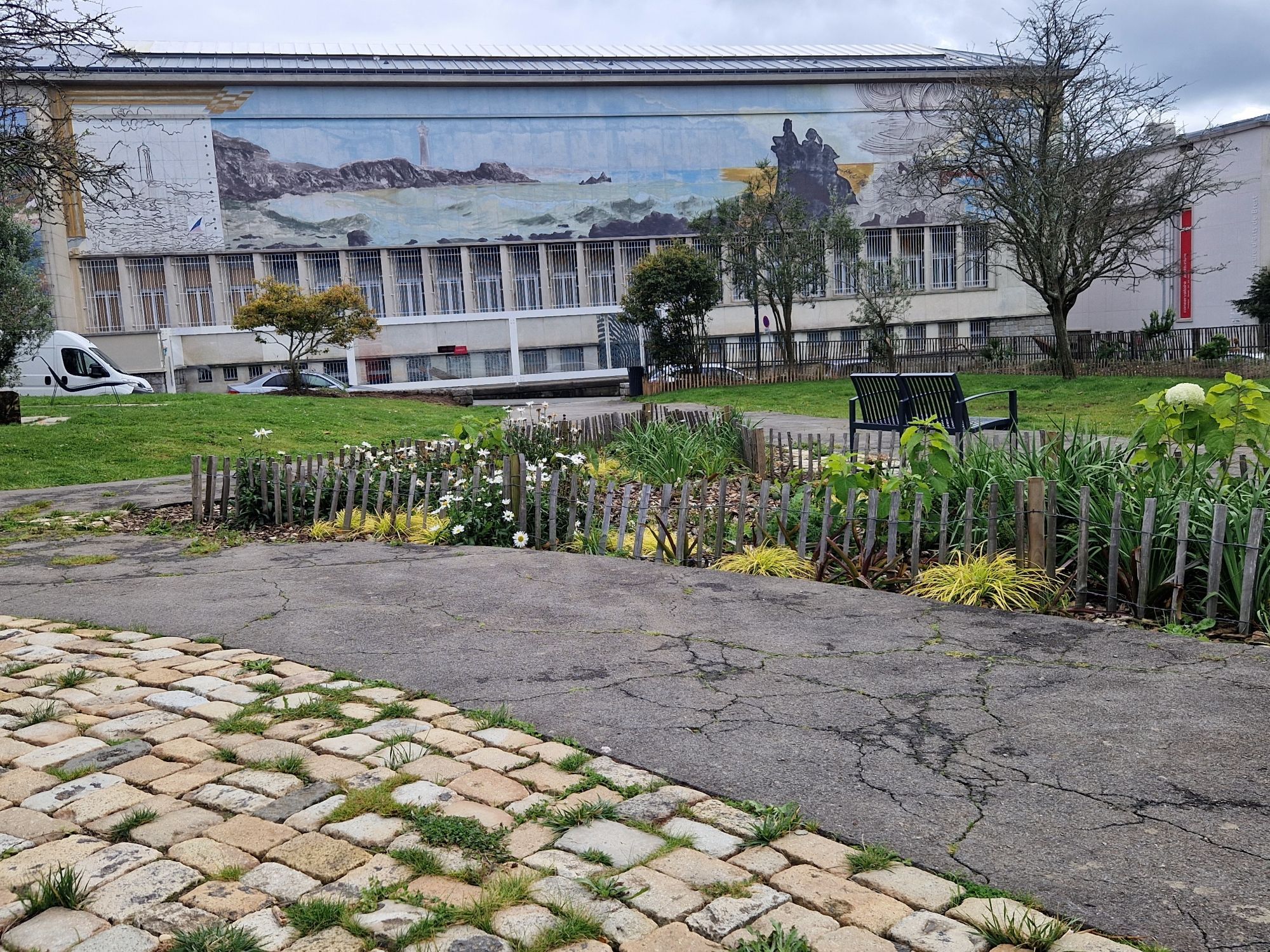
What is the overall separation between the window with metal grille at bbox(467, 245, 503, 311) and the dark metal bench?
41824 mm

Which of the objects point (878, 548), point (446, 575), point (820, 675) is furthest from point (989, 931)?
point (446, 575)

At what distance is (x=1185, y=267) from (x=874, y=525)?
155 feet

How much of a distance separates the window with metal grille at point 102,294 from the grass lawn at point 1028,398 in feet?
92.4

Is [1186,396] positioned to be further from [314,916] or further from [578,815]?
[314,916]

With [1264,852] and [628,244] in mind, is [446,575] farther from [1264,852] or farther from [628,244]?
[628,244]

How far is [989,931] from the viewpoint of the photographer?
2.67 metres

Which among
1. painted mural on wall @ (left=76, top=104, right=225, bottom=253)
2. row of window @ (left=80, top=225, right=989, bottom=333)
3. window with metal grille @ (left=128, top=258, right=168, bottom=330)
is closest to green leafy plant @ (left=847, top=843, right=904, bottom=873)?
row of window @ (left=80, top=225, right=989, bottom=333)

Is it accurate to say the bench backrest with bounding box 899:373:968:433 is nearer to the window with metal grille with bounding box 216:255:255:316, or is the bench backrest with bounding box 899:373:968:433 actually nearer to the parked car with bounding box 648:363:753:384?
the parked car with bounding box 648:363:753:384

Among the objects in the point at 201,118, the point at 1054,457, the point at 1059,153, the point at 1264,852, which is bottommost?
the point at 1264,852

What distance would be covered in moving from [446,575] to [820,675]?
3271mm

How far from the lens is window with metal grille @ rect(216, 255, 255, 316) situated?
49.5 metres

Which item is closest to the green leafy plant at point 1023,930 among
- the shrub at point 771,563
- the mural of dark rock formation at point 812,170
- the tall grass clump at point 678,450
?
the shrub at point 771,563

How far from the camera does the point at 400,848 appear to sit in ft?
10.3

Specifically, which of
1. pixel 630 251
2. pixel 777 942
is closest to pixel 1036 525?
pixel 777 942
